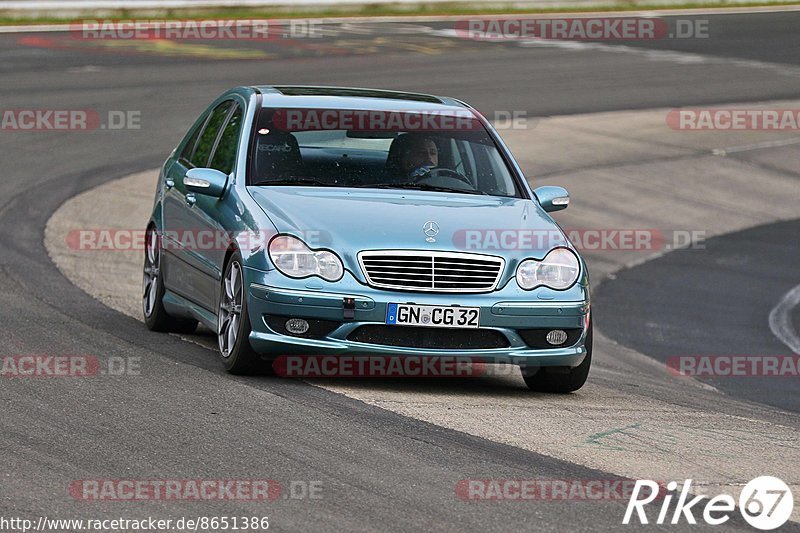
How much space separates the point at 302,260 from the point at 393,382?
955mm

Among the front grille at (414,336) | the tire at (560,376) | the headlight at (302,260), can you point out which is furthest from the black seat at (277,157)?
the tire at (560,376)

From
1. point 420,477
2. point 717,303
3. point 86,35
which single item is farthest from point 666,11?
point 420,477

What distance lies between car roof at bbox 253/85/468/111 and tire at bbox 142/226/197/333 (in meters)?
1.38

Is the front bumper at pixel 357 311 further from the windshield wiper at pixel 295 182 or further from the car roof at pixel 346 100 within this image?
the car roof at pixel 346 100

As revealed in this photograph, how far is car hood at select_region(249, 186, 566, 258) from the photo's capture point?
334 inches

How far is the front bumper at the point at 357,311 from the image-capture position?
8.35 metres

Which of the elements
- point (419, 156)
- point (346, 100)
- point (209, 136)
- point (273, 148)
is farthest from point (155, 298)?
point (419, 156)

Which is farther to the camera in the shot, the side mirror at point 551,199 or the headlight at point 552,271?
the side mirror at point 551,199

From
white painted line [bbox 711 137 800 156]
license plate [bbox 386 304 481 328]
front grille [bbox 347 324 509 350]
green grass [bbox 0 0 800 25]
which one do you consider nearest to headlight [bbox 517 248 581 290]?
front grille [bbox 347 324 509 350]

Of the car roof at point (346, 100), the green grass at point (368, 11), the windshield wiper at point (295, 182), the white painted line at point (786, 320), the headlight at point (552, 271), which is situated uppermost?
the car roof at point (346, 100)

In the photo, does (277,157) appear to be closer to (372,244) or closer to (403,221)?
(403,221)

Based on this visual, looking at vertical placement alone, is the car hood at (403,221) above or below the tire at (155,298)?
above

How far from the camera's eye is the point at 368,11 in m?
36.9

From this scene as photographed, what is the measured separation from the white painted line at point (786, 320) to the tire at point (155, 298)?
5.75 meters
